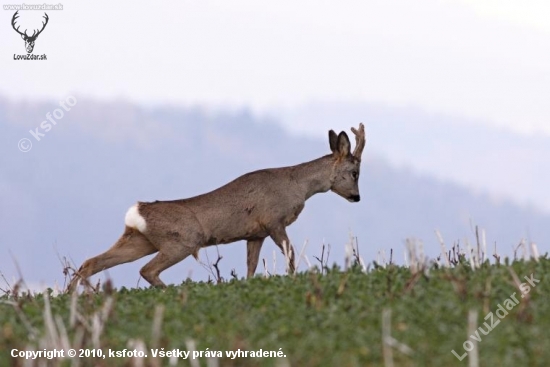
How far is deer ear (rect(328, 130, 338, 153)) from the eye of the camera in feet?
45.1

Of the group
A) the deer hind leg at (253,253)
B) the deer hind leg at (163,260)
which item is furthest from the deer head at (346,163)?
the deer hind leg at (163,260)

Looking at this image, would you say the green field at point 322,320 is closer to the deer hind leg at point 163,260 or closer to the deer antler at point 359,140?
the deer hind leg at point 163,260

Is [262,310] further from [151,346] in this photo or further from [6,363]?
[6,363]

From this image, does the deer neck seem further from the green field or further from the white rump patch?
the green field

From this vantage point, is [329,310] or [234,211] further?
[234,211]

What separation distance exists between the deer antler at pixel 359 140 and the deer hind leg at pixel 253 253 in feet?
6.41

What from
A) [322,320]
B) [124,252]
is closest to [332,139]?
[124,252]

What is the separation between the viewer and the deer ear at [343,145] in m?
13.7

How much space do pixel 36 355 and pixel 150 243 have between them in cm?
552

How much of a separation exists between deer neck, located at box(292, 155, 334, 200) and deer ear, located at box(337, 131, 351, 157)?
17cm

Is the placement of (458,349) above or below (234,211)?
below

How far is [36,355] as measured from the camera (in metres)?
7.01

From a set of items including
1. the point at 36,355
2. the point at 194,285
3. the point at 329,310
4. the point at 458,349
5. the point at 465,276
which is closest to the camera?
the point at 458,349

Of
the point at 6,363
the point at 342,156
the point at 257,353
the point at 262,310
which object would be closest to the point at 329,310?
the point at 262,310
